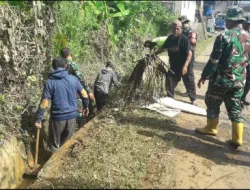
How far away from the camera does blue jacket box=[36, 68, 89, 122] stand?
16.7ft

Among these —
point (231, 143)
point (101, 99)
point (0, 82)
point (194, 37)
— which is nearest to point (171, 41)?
point (194, 37)

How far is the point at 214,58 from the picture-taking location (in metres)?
4.62

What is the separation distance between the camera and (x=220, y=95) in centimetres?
483

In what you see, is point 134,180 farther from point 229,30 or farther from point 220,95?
point 229,30

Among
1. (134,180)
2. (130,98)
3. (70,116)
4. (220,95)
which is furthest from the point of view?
(130,98)

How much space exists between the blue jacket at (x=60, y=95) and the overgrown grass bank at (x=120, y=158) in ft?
1.86

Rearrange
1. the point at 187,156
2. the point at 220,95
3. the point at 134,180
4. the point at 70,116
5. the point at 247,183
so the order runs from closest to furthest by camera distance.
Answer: the point at 134,180
the point at 247,183
the point at 187,156
the point at 220,95
the point at 70,116

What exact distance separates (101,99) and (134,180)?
10.2 feet

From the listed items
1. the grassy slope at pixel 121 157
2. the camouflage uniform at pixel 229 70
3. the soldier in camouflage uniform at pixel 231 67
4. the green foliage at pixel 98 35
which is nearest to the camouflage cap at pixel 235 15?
the soldier in camouflage uniform at pixel 231 67

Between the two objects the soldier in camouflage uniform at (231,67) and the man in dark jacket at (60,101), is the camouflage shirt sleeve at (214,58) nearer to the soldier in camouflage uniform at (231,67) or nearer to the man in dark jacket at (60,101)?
the soldier in camouflage uniform at (231,67)

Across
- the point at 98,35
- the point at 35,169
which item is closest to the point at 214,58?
the point at 35,169

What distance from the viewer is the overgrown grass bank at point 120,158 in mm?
3646

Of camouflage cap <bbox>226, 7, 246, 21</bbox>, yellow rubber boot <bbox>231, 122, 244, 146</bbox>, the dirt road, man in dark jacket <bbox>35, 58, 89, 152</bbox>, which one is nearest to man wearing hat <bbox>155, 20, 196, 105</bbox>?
the dirt road

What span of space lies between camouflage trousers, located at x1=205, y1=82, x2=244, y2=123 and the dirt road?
51 cm
